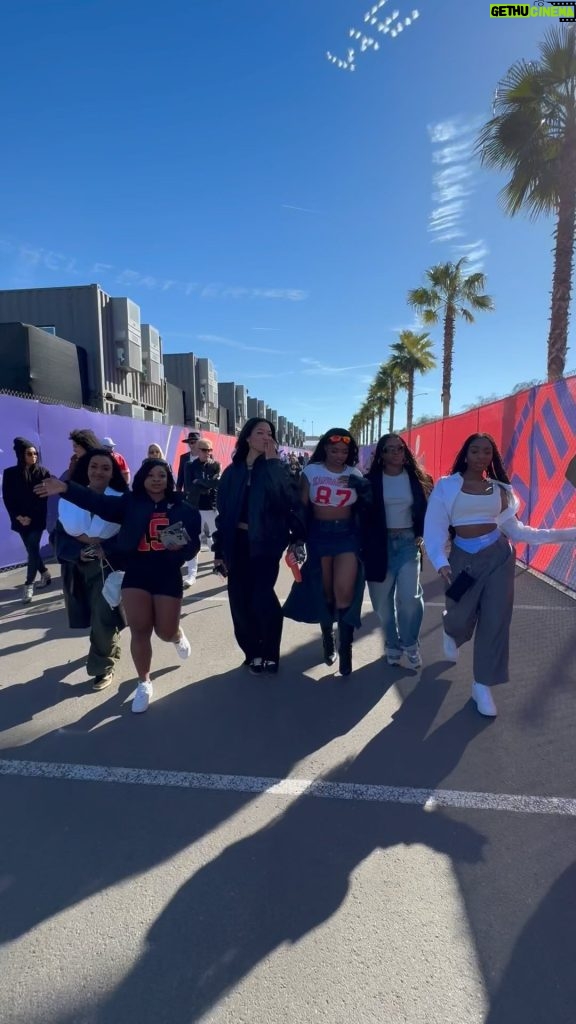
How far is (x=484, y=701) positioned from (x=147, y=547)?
8.04ft

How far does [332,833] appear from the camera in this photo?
241cm

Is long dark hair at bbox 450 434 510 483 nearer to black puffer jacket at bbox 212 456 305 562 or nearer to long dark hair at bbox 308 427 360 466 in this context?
long dark hair at bbox 308 427 360 466

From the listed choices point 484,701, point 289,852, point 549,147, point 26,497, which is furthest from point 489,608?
point 549,147

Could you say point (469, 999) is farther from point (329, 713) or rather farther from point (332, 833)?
point (329, 713)

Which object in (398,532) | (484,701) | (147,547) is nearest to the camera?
(484,701)

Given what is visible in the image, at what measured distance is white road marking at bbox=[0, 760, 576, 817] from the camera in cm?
260

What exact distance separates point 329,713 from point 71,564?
2157mm

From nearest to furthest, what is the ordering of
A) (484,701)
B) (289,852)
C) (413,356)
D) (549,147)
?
(289,852) → (484,701) → (549,147) → (413,356)

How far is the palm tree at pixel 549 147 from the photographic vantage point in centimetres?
1049

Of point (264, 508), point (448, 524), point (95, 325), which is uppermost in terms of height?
point (95, 325)

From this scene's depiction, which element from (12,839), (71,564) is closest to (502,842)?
(12,839)

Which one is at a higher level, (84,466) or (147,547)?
(84,466)

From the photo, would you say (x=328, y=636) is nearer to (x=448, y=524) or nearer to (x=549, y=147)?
(x=448, y=524)

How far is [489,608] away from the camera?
138 inches
